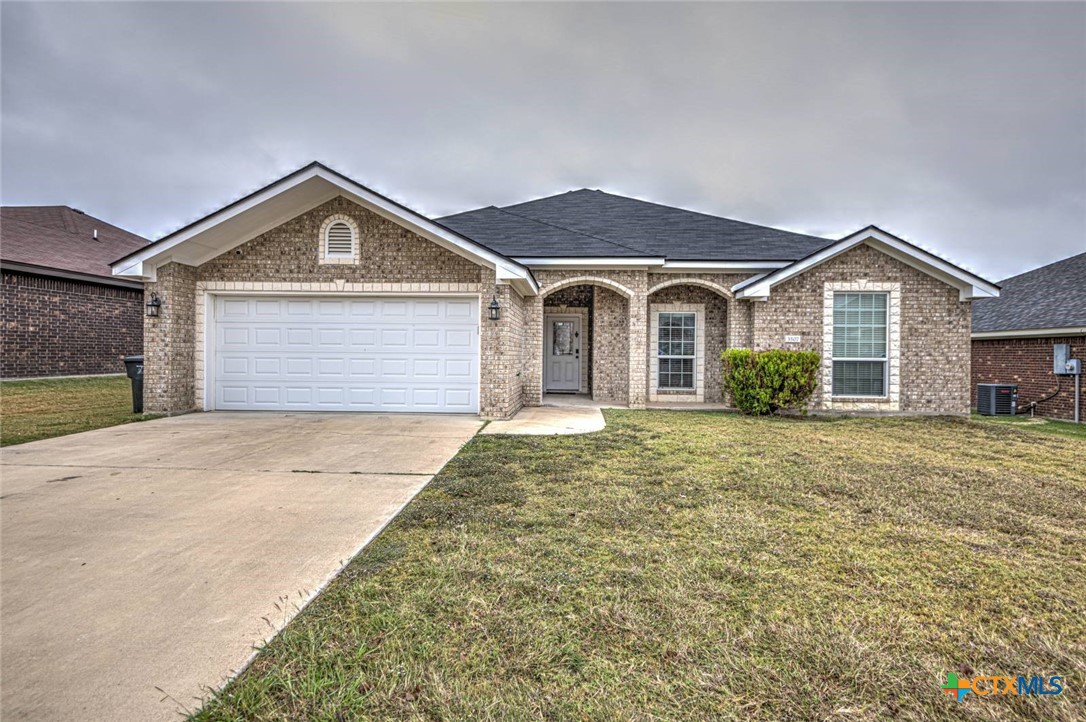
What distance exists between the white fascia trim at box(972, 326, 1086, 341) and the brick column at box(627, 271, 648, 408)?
970 cm

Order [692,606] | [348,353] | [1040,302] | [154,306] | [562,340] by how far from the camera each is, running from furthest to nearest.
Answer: [562,340] → [1040,302] → [348,353] → [154,306] → [692,606]

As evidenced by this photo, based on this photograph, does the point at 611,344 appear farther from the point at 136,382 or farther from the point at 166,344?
the point at 136,382

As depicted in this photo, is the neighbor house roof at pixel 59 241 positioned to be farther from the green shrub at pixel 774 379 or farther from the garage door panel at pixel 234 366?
the green shrub at pixel 774 379

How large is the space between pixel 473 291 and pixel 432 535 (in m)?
6.67

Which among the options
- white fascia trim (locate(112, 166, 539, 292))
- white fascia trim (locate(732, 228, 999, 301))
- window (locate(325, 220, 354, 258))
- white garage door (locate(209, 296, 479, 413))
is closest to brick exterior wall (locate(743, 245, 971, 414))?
white fascia trim (locate(732, 228, 999, 301))

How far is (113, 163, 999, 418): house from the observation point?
9375mm

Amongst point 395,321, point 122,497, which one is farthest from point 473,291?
point 122,497

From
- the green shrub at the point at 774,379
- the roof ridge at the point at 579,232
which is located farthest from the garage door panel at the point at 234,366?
the green shrub at the point at 774,379

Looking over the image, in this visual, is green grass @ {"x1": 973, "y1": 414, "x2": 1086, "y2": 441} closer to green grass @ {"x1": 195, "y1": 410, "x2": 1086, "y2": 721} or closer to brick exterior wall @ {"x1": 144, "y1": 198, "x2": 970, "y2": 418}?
brick exterior wall @ {"x1": 144, "y1": 198, "x2": 970, "y2": 418}

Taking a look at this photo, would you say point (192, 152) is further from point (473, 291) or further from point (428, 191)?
point (473, 291)

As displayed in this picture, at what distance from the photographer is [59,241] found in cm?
1705

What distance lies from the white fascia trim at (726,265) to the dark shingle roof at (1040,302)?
6772 millimetres


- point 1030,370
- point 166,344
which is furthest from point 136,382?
point 1030,370

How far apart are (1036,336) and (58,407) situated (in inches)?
886
